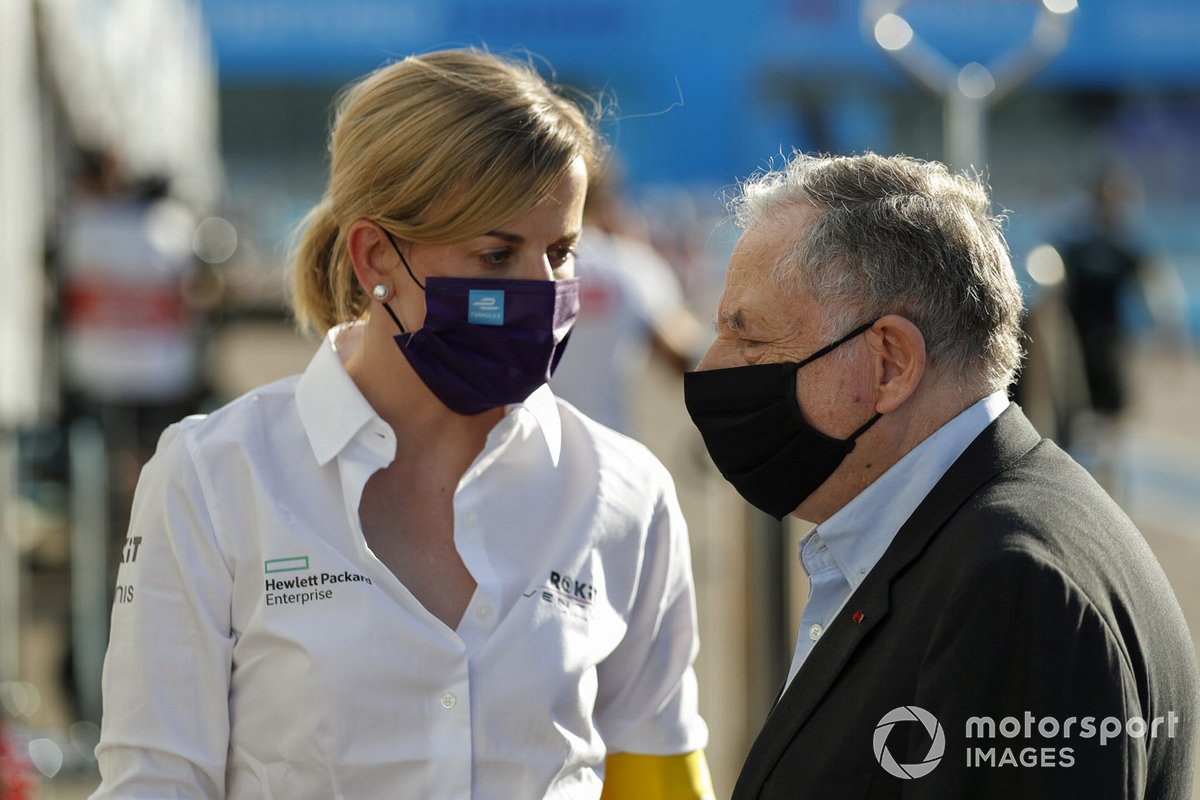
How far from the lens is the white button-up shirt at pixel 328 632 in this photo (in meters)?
1.99

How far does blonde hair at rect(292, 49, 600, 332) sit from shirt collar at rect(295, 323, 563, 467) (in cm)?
23

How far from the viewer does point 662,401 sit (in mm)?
15938

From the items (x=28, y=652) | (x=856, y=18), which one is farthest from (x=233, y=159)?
(x=28, y=652)

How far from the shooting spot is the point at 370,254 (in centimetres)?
232

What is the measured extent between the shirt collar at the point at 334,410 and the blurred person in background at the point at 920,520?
0.81 feet

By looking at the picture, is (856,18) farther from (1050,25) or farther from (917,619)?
(917,619)

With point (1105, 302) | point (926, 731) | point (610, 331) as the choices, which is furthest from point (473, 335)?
point (1105, 302)

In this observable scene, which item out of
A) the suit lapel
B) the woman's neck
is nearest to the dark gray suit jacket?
the suit lapel

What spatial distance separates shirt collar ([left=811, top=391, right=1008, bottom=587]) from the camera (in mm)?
1907

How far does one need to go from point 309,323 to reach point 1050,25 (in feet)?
9.62

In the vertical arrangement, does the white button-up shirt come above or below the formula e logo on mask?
below

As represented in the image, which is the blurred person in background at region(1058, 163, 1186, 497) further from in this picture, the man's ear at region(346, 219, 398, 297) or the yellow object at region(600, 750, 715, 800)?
the man's ear at region(346, 219, 398, 297)

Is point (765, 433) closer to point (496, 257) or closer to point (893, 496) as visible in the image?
point (893, 496)

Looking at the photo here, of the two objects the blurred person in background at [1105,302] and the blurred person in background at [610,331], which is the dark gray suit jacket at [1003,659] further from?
the blurred person in background at [1105,302]
